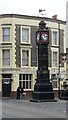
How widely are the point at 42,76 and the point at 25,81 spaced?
39.3 ft

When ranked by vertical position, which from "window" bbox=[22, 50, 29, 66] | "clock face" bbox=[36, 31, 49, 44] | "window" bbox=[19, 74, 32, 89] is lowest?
"window" bbox=[19, 74, 32, 89]

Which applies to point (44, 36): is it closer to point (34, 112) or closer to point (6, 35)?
point (34, 112)

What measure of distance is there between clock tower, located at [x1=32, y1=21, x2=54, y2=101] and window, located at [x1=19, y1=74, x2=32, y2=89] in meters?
11.6

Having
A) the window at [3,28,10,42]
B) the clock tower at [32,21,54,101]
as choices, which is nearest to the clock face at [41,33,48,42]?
the clock tower at [32,21,54,101]

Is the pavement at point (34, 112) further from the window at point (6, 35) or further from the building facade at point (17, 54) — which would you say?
the window at point (6, 35)

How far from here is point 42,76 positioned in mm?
30000

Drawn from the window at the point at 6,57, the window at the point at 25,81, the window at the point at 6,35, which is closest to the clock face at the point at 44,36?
the window at the point at 6,57

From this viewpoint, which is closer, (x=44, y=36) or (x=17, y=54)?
(x=44, y=36)

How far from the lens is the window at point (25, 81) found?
136 ft

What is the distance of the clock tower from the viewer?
29.2m

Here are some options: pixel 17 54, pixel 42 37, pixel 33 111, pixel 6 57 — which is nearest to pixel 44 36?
pixel 42 37

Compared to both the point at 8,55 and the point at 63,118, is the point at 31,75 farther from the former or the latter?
the point at 63,118

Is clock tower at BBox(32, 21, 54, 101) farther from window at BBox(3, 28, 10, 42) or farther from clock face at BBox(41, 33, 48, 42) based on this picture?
window at BBox(3, 28, 10, 42)

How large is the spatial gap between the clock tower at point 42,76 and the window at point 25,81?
38.2 feet
